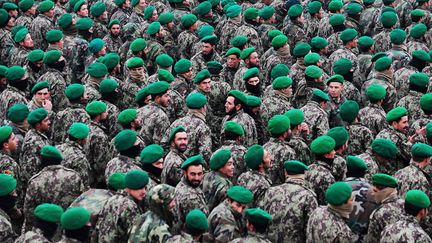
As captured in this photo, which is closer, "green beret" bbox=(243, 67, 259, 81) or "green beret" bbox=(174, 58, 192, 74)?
"green beret" bbox=(243, 67, 259, 81)

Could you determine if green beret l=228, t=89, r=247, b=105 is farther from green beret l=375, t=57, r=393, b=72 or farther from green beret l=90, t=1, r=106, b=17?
green beret l=90, t=1, r=106, b=17

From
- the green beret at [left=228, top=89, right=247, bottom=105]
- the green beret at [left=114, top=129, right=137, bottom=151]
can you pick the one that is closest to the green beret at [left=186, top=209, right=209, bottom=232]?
the green beret at [left=114, top=129, right=137, bottom=151]

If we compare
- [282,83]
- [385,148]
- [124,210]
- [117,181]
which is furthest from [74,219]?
[282,83]

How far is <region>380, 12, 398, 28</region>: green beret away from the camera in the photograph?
14.7m

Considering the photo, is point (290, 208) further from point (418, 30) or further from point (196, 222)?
point (418, 30)

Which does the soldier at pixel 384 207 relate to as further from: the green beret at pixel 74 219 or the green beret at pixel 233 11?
the green beret at pixel 233 11

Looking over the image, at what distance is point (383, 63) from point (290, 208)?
186 inches

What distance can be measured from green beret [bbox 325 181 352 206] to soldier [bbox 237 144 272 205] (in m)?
1.13

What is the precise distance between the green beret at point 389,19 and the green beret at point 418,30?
1.71ft

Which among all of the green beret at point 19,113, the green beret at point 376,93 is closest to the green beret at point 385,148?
the green beret at point 376,93

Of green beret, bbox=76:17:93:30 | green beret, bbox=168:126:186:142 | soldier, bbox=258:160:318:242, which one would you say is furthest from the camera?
green beret, bbox=76:17:93:30

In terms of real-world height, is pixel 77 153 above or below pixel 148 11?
above

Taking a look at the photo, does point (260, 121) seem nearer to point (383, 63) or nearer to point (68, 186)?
point (383, 63)

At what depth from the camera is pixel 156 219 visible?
806 centimetres
